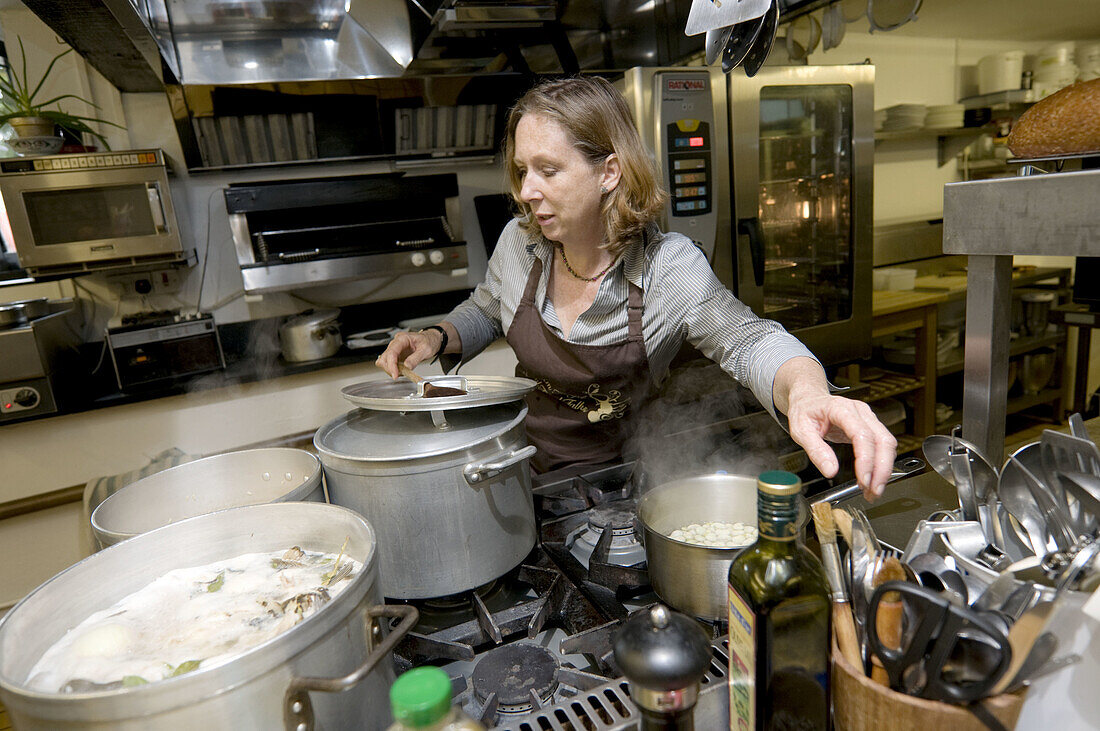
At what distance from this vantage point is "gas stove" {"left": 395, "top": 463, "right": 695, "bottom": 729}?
0.71 meters

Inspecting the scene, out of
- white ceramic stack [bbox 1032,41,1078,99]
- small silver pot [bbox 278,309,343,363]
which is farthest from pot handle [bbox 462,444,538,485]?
white ceramic stack [bbox 1032,41,1078,99]

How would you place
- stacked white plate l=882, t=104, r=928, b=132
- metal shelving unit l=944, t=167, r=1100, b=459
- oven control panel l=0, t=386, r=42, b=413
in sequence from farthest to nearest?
stacked white plate l=882, t=104, r=928, b=132 < oven control panel l=0, t=386, r=42, b=413 < metal shelving unit l=944, t=167, r=1100, b=459

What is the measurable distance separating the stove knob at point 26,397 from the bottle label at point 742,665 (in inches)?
104

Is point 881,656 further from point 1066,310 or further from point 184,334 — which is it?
point 1066,310

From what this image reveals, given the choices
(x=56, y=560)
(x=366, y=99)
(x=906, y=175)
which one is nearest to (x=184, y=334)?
(x=56, y=560)

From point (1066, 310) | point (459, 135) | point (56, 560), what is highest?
point (459, 135)

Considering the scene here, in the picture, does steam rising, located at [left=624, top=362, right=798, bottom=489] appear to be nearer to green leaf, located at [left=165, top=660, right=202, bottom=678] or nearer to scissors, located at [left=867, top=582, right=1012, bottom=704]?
scissors, located at [left=867, top=582, right=1012, bottom=704]

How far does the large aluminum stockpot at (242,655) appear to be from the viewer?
47 centimetres

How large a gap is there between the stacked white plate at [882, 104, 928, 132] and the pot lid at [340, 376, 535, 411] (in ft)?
12.6

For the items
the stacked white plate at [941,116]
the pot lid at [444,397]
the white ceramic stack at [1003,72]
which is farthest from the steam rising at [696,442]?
the white ceramic stack at [1003,72]

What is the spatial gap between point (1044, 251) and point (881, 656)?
0.51 m

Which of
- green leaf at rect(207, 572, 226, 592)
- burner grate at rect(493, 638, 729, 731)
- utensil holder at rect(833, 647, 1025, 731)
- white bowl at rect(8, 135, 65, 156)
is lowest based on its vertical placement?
burner grate at rect(493, 638, 729, 731)

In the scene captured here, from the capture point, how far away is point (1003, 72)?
4.10 meters

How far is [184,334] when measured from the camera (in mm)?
2582
